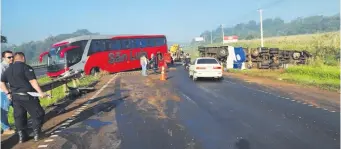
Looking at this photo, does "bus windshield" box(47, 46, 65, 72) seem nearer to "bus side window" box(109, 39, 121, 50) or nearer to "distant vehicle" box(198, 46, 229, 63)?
"bus side window" box(109, 39, 121, 50)

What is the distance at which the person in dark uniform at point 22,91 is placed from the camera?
731 centimetres

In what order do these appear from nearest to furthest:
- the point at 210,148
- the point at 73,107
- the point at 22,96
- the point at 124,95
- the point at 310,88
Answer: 1. the point at 210,148
2. the point at 22,96
3. the point at 73,107
4. the point at 124,95
5. the point at 310,88

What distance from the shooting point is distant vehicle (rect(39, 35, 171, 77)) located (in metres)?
28.9

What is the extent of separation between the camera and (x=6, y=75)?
7410 mm

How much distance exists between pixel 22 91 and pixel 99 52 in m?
24.3

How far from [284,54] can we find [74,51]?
56.6ft

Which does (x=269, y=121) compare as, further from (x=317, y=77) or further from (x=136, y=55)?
(x=136, y=55)

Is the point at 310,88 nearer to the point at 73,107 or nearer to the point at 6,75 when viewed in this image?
the point at 73,107

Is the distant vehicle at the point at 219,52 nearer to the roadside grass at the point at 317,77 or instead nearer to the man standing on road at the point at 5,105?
the roadside grass at the point at 317,77

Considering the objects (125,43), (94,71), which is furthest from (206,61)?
(125,43)

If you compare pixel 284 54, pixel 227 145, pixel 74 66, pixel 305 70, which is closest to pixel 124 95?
pixel 227 145

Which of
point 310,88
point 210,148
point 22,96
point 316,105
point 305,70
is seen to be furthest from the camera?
point 305,70

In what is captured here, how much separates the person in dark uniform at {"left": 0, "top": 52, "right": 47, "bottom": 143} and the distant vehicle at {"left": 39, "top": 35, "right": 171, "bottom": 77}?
21.5 metres

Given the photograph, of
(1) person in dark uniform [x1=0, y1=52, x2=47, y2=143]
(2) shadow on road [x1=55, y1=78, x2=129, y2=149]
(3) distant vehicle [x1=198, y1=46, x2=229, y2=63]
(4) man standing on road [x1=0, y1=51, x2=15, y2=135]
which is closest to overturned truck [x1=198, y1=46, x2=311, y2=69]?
(3) distant vehicle [x1=198, y1=46, x2=229, y2=63]
